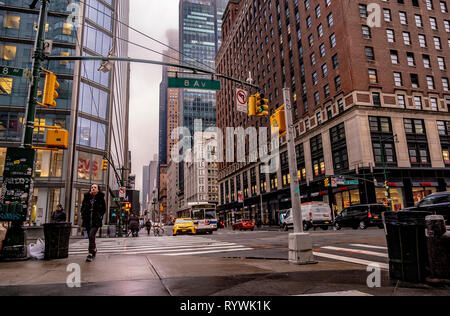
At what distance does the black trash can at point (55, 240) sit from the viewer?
7754 mm

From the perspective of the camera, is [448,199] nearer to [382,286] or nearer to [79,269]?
[382,286]

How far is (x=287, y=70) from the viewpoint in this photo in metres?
47.8

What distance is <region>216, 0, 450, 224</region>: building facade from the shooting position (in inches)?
1309

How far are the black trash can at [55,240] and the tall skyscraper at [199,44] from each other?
150 meters

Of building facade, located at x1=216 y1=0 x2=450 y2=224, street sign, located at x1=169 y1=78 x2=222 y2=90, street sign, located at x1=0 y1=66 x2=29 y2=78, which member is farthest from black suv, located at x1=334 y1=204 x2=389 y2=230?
street sign, located at x1=0 y1=66 x2=29 y2=78

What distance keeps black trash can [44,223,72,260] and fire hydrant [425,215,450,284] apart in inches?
324

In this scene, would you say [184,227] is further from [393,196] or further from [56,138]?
[393,196]

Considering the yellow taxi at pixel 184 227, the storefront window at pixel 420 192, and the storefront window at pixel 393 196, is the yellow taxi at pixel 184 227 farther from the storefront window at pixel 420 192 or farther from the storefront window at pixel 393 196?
the storefront window at pixel 420 192

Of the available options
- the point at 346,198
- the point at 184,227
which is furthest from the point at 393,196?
the point at 184,227

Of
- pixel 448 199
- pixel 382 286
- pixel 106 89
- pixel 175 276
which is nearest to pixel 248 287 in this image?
pixel 175 276

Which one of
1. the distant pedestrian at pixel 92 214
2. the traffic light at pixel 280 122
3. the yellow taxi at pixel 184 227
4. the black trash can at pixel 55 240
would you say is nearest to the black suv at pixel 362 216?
the yellow taxi at pixel 184 227

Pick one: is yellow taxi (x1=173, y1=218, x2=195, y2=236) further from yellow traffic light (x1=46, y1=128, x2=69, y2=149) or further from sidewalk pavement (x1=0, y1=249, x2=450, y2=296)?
A: sidewalk pavement (x1=0, y1=249, x2=450, y2=296)

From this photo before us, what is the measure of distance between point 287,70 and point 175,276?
46791mm
